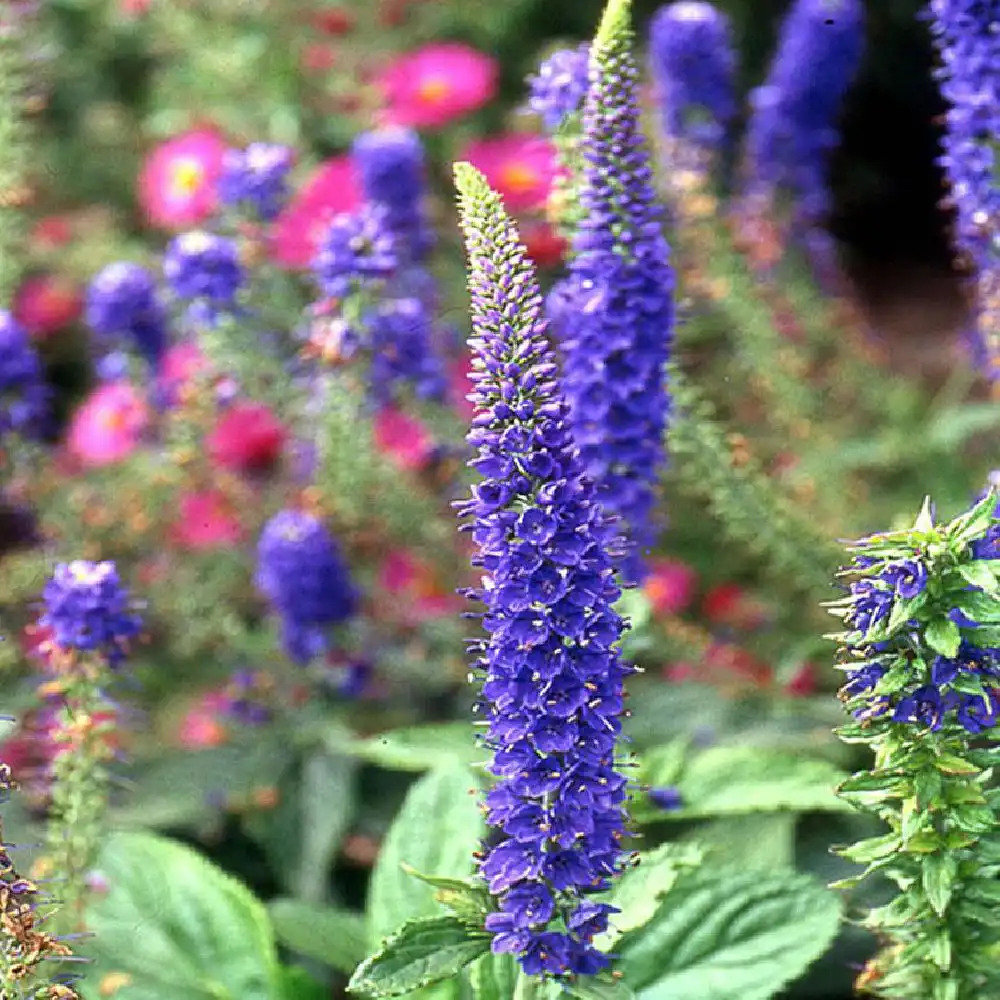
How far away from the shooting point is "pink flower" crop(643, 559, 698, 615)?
3207 millimetres

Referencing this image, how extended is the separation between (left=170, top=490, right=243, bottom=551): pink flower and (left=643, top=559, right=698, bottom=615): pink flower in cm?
92

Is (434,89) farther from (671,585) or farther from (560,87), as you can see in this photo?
(560,87)

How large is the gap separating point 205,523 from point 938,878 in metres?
2.04

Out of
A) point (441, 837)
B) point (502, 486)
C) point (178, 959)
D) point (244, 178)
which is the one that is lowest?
point (178, 959)

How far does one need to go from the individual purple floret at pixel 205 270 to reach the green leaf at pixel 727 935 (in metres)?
1.41

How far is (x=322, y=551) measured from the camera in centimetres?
279

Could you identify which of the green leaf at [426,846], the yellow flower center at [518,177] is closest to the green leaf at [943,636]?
the green leaf at [426,846]

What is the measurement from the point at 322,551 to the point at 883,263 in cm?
346

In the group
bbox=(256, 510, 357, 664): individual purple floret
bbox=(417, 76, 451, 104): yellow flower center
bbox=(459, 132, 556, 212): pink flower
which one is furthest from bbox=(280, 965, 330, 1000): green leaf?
bbox=(417, 76, 451, 104): yellow flower center

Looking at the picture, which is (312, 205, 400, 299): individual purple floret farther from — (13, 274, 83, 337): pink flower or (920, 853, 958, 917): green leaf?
(13, 274, 83, 337): pink flower

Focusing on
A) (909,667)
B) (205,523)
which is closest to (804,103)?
(205,523)

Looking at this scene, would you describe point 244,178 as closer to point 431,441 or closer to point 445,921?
point 431,441

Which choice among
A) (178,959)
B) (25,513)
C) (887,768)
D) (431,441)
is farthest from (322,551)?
(887,768)

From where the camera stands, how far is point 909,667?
1554mm
